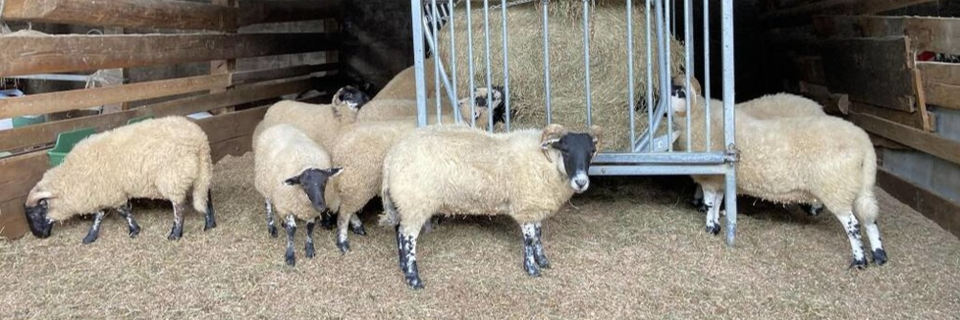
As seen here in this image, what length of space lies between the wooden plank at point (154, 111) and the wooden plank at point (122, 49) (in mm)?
467

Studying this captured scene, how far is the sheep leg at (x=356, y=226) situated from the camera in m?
6.57

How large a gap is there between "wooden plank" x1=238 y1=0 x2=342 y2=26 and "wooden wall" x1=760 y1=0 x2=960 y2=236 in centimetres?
697

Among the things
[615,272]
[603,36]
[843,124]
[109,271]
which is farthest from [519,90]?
[109,271]

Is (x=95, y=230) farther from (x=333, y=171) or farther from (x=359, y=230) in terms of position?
(x=333, y=171)

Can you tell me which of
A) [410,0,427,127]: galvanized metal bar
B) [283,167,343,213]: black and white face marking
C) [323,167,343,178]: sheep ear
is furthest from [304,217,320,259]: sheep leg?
[410,0,427,127]: galvanized metal bar

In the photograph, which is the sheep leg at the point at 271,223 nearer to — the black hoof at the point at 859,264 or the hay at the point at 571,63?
the hay at the point at 571,63

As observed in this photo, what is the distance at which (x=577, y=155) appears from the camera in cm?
505

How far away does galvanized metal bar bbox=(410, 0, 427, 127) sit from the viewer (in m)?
6.23

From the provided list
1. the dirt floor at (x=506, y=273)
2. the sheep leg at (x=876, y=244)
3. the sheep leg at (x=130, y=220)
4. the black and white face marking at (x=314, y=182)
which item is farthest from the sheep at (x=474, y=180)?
the sheep leg at (x=130, y=220)

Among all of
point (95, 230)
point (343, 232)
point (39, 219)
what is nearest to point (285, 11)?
point (95, 230)

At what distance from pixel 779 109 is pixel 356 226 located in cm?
401

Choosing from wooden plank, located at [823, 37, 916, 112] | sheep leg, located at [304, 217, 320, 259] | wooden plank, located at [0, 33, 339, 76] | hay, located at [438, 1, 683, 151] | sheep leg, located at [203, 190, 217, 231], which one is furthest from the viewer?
wooden plank, located at [823, 37, 916, 112]

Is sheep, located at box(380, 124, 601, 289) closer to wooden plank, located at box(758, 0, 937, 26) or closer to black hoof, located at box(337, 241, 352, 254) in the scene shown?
black hoof, located at box(337, 241, 352, 254)

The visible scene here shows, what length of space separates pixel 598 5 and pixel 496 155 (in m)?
2.12
